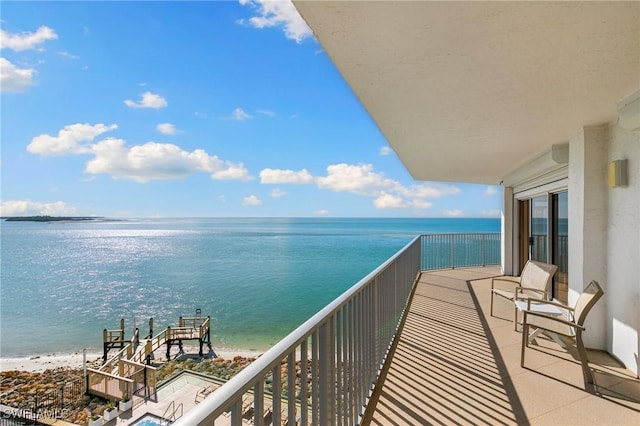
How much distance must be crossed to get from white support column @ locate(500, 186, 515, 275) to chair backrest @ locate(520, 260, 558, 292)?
10.8 ft

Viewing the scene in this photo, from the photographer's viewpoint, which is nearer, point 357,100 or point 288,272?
point 357,100

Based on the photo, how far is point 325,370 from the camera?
1471 millimetres

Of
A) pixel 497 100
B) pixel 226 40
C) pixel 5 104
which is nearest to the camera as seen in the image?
pixel 497 100

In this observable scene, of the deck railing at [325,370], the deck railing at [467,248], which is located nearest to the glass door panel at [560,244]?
the deck railing at [467,248]

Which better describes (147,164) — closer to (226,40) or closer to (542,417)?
(226,40)

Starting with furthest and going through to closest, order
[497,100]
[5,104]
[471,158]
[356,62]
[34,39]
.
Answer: [5,104]
[34,39]
[471,158]
[497,100]
[356,62]

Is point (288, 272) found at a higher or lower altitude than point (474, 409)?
lower

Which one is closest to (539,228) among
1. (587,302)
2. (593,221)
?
(593,221)

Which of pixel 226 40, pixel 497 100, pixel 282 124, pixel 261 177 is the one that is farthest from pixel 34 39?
pixel 261 177

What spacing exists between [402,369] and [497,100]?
8.27 feet

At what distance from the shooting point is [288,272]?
28.0 metres

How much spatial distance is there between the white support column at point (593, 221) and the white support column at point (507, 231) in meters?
4.35

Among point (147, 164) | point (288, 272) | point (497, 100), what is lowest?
point (288, 272)

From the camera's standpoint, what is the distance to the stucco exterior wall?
114 inches
